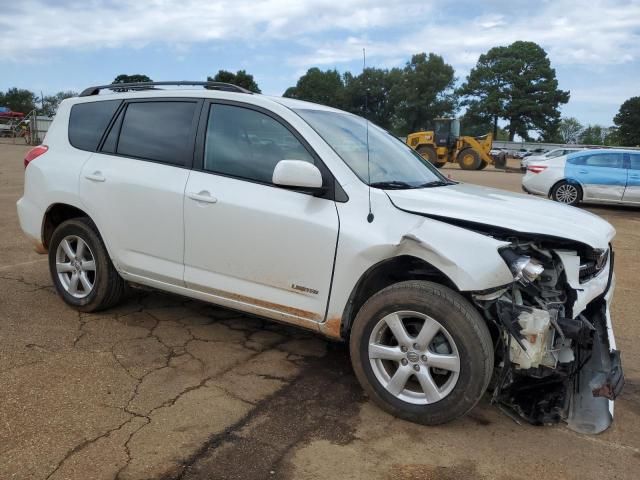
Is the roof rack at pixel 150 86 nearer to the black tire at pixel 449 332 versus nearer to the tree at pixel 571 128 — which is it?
the black tire at pixel 449 332

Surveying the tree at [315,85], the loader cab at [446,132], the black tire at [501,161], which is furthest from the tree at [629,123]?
the loader cab at [446,132]

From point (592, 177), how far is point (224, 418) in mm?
12158

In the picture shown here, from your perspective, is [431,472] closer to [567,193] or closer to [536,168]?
[567,193]

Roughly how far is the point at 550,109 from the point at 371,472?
8610 cm

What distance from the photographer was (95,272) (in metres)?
4.54

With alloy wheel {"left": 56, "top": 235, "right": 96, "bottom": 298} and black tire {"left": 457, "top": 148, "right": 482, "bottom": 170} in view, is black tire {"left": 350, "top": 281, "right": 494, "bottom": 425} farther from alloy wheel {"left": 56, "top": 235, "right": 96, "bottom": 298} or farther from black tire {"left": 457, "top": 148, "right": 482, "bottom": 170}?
black tire {"left": 457, "top": 148, "right": 482, "bottom": 170}

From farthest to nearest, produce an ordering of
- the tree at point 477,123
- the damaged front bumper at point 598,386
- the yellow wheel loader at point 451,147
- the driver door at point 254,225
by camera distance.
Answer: the tree at point 477,123 < the yellow wheel loader at point 451,147 < the driver door at point 254,225 < the damaged front bumper at point 598,386

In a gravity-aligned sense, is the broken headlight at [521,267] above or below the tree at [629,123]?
below

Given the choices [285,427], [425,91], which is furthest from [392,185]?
[425,91]

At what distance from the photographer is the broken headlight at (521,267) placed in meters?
2.94

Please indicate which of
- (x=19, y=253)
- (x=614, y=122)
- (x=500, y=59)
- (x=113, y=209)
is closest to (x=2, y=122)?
(x=19, y=253)

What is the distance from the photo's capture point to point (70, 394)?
131 inches

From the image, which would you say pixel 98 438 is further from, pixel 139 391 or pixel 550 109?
pixel 550 109

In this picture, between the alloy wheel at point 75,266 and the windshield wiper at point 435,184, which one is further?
the alloy wheel at point 75,266
